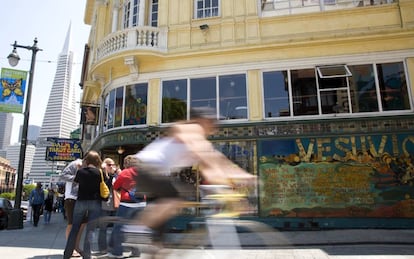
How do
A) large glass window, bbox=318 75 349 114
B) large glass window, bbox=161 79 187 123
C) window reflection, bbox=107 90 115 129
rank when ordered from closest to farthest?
large glass window, bbox=318 75 349 114, large glass window, bbox=161 79 187 123, window reflection, bbox=107 90 115 129

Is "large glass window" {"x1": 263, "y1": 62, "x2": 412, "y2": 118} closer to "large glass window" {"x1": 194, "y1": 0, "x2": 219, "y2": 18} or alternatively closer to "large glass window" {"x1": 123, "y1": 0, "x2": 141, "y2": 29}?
"large glass window" {"x1": 194, "y1": 0, "x2": 219, "y2": 18}

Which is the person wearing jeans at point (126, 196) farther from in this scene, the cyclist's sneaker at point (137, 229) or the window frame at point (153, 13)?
the window frame at point (153, 13)

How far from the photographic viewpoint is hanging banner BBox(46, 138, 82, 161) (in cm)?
1856

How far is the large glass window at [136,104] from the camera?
1200 centimetres

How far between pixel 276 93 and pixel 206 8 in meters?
4.74

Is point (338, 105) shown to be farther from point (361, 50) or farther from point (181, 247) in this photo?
point (181, 247)

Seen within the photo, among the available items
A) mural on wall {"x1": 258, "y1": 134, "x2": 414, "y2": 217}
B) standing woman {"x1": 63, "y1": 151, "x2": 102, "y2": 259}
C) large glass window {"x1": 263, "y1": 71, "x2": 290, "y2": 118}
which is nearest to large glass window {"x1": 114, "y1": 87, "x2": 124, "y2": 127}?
large glass window {"x1": 263, "y1": 71, "x2": 290, "y2": 118}

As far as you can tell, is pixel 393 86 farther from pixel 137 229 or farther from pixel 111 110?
pixel 111 110

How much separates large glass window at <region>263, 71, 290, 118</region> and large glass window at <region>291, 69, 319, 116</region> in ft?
0.91

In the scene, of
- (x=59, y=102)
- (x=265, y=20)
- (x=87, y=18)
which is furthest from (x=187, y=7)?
(x=59, y=102)

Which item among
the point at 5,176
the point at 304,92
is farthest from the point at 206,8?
the point at 5,176

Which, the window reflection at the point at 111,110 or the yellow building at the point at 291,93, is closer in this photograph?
the yellow building at the point at 291,93

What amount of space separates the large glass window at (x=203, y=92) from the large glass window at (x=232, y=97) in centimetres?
28

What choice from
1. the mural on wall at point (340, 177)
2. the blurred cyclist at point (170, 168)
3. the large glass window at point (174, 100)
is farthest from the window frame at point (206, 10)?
the blurred cyclist at point (170, 168)
